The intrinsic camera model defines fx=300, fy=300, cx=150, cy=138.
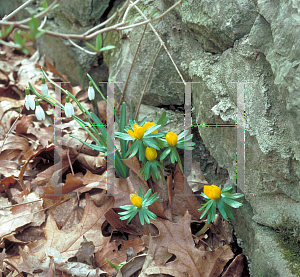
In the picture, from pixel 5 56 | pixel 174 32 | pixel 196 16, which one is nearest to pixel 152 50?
pixel 174 32

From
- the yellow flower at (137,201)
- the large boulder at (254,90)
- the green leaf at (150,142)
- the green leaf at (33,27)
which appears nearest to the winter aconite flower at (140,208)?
the yellow flower at (137,201)

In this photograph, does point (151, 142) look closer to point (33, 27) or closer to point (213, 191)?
point (213, 191)

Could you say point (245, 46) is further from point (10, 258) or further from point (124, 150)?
point (10, 258)

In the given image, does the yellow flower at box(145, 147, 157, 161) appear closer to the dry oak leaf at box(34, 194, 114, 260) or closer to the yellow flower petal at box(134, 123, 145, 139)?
the yellow flower petal at box(134, 123, 145, 139)

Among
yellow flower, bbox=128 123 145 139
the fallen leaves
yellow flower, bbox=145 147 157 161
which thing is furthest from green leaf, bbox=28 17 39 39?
the fallen leaves

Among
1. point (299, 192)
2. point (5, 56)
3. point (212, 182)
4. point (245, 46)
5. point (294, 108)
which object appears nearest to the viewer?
point (294, 108)

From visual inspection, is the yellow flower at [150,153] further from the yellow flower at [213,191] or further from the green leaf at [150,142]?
the yellow flower at [213,191]

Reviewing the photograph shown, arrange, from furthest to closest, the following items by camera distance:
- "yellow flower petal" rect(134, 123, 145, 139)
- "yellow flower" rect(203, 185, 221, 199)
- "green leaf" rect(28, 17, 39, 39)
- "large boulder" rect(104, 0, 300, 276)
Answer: "yellow flower petal" rect(134, 123, 145, 139)
"yellow flower" rect(203, 185, 221, 199)
"large boulder" rect(104, 0, 300, 276)
"green leaf" rect(28, 17, 39, 39)
